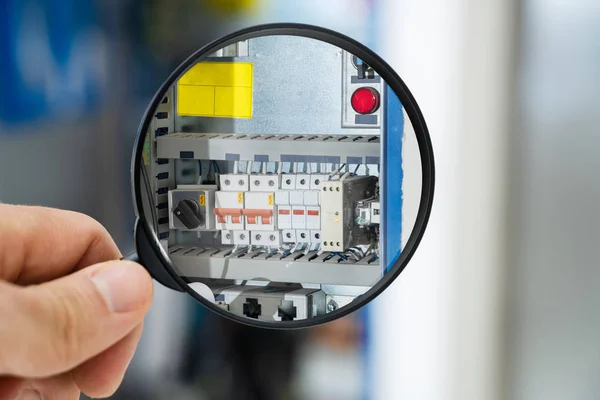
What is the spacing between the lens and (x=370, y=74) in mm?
1909

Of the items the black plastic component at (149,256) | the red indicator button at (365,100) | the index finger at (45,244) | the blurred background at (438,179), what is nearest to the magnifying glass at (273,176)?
the red indicator button at (365,100)

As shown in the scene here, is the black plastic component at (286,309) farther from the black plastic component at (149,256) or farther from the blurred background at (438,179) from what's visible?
the black plastic component at (149,256)

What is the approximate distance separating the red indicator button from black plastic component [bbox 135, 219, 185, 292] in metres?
1.24

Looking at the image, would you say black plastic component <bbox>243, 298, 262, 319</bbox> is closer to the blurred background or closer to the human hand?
the blurred background

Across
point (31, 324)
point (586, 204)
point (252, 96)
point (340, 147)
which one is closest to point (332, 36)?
point (31, 324)

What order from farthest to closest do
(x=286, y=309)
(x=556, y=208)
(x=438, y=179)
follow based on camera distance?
1. (x=286, y=309)
2. (x=438, y=179)
3. (x=556, y=208)

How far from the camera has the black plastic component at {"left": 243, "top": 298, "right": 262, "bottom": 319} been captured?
2.03 metres

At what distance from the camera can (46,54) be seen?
192 centimetres

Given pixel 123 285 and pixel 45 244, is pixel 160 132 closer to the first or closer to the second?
pixel 45 244

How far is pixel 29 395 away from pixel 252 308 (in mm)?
1251

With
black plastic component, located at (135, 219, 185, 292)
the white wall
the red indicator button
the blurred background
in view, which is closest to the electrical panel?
the red indicator button

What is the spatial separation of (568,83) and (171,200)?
3.52 ft

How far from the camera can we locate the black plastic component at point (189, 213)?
2016mm

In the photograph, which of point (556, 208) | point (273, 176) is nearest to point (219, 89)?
point (273, 176)
